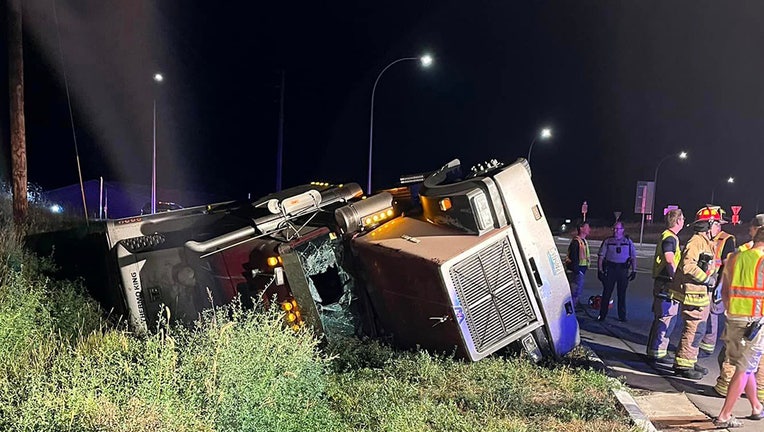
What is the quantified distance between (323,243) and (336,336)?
922 mm

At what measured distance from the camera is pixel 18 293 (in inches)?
216

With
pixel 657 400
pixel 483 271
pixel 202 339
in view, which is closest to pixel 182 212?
pixel 202 339

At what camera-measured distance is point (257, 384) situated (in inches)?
141

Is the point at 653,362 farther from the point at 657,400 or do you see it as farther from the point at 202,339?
the point at 202,339

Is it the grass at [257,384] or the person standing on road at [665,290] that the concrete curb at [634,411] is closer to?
the grass at [257,384]

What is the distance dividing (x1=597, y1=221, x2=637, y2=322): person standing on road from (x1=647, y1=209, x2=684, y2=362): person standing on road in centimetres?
221

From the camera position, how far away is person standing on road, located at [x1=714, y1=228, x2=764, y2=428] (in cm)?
485

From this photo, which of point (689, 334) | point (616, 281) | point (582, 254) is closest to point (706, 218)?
point (689, 334)

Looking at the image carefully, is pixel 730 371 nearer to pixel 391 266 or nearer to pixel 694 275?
pixel 694 275

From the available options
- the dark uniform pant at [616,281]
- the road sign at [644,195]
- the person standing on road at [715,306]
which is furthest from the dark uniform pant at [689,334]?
the road sign at [644,195]

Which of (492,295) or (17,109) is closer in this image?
(492,295)

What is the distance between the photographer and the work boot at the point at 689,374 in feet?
20.1

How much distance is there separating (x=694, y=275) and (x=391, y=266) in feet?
10.9

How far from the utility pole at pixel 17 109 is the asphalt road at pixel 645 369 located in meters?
10.3
